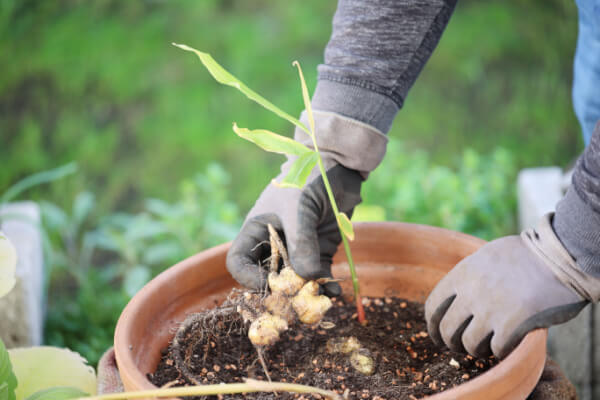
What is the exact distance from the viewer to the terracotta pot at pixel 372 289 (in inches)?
26.5

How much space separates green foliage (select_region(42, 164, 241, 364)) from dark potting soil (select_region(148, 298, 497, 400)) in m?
0.66

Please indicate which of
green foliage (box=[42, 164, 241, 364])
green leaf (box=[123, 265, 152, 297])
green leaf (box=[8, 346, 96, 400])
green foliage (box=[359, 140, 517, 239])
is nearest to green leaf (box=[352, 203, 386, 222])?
green foliage (box=[359, 140, 517, 239])

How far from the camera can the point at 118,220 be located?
72.7 inches

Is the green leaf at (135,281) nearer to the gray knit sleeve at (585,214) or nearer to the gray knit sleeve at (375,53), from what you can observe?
the gray knit sleeve at (375,53)

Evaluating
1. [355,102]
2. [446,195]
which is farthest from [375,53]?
[446,195]

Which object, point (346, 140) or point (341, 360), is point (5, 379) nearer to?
point (341, 360)

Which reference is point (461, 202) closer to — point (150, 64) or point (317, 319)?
point (317, 319)

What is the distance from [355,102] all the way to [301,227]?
21cm

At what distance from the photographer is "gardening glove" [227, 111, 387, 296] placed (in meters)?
0.83

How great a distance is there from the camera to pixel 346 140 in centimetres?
89

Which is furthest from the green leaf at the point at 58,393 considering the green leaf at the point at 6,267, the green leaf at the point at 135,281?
the green leaf at the point at 135,281

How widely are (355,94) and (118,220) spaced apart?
118 cm

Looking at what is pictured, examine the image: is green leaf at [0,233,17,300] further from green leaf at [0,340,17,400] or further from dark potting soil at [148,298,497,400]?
dark potting soil at [148,298,497,400]

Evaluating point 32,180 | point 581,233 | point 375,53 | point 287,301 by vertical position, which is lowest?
point 32,180
